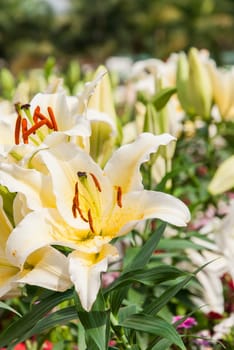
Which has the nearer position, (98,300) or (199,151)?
(98,300)

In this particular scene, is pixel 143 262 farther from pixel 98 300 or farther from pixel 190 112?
pixel 190 112

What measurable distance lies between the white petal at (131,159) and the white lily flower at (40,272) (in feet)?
0.36

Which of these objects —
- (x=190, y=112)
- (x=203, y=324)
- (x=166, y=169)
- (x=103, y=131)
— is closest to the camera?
(x=103, y=131)

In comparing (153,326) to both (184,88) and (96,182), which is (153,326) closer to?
(96,182)

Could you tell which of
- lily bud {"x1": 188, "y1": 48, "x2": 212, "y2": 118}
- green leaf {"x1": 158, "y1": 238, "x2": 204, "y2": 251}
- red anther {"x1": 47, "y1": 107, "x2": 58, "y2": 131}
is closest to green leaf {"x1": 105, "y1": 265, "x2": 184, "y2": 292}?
red anther {"x1": 47, "y1": 107, "x2": 58, "y2": 131}

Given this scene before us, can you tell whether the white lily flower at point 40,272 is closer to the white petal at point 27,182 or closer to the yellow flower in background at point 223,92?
the white petal at point 27,182

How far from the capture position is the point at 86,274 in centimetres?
79

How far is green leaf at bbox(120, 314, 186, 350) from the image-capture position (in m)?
0.81

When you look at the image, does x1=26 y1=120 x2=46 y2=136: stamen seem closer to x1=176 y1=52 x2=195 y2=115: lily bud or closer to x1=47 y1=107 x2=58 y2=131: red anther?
x1=47 y1=107 x2=58 y2=131: red anther

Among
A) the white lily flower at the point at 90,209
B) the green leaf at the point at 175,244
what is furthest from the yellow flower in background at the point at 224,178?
the white lily flower at the point at 90,209

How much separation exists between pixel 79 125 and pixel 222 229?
0.29 metres

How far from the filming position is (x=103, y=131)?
102 centimetres

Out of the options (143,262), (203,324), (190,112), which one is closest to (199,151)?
(190,112)

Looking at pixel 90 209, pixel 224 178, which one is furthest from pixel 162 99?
pixel 90 209
